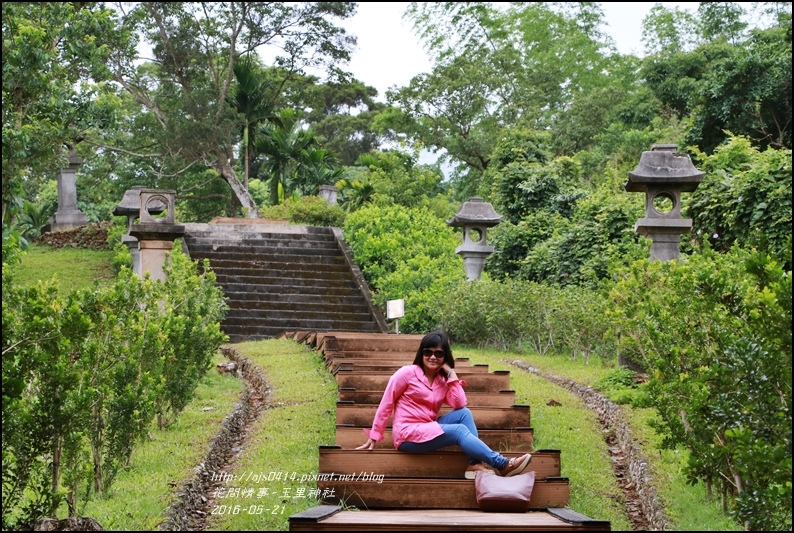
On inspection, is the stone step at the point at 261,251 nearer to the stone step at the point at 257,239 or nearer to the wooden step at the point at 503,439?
the stone step at the point at 257,239

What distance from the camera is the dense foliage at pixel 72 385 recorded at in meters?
5.25

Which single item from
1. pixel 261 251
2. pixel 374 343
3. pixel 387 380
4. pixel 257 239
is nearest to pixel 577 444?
pixel 387 380

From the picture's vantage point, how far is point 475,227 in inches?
658

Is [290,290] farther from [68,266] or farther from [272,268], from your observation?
[68,266]

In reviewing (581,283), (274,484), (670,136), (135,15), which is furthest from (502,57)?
(274,484)

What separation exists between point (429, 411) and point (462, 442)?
42cm

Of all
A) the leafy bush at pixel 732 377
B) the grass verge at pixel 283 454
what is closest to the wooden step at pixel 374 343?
the grass verge at pixel 283 454

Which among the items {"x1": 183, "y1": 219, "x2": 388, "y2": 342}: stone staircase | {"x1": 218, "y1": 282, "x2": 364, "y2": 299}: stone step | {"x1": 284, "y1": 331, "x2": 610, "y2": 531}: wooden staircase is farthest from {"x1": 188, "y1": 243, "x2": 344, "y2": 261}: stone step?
{"x1": 284, "y1": 331, "x2": 610, "y2": 531}: wooden staircase

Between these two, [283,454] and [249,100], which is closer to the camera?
[283,454]

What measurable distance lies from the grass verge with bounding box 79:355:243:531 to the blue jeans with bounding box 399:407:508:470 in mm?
1618

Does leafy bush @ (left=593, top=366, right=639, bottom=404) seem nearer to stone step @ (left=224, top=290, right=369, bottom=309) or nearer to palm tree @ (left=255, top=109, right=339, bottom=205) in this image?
stone step @ (left=224, top=290, right=369, bottom=309)

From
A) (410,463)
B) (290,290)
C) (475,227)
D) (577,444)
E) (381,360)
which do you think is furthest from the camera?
(290,290)

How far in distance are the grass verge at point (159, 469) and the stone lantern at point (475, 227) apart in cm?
726

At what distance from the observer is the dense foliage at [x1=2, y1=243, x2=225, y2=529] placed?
207 inches
